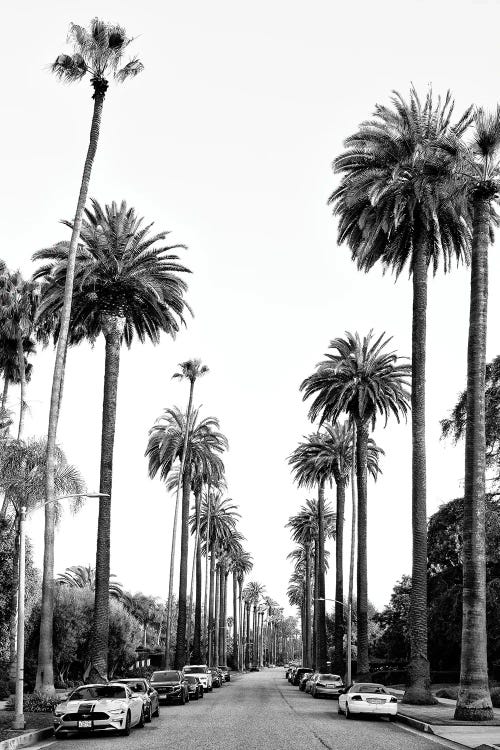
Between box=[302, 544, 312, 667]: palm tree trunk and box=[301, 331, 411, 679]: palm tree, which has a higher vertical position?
box=[301, 331, 411, 679]: palm tree

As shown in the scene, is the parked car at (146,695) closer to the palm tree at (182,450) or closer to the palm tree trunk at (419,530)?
the palm tree trunk at (419,530)

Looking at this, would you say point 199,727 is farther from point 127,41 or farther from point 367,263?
point 127,41

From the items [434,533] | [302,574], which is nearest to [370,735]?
[434,533]

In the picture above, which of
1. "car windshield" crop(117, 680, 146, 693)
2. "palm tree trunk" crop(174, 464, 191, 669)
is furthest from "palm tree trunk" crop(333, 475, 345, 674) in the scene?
"car windshield" crop(117, 680, 146, 693)

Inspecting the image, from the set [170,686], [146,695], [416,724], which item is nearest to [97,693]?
[146,695]

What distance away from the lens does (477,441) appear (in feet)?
87.5

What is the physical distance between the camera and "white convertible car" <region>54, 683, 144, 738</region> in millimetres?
21594

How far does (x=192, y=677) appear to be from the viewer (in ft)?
146

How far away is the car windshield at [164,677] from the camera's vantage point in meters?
37.1

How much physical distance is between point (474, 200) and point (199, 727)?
18509mm

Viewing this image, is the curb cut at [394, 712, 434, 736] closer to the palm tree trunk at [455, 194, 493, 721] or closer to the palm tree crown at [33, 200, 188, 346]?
the palm tree trunk at [455, 194, 493, 721]

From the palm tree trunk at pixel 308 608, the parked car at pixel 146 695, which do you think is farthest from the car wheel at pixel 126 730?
the palm tree trunk at pixel 308 608

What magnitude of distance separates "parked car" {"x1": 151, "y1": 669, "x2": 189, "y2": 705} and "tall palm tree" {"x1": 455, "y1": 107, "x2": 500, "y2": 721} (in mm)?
15039

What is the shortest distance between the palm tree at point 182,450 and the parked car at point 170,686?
21184mm
